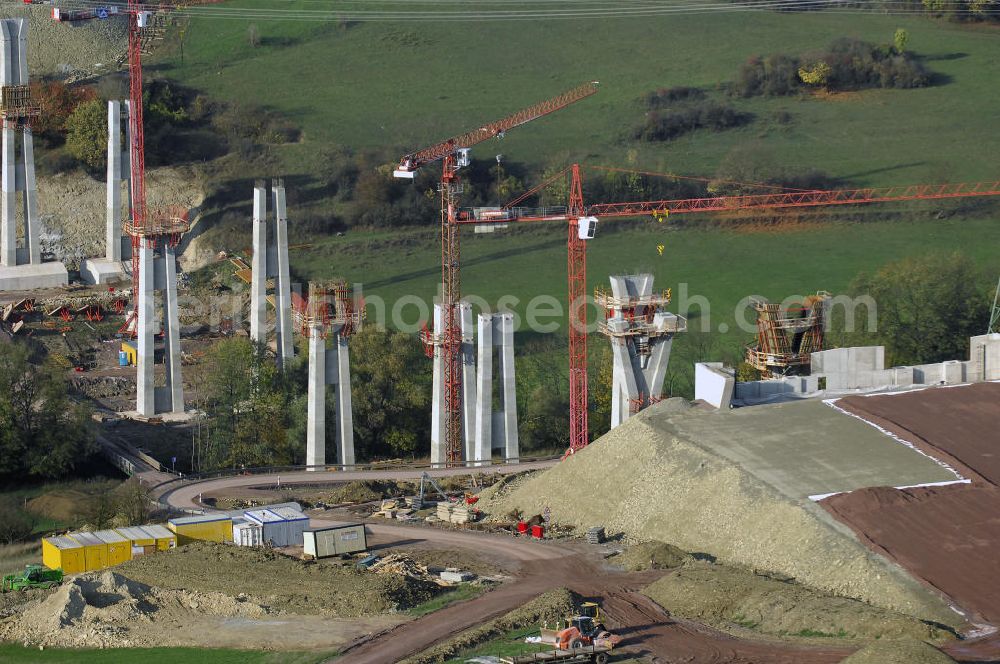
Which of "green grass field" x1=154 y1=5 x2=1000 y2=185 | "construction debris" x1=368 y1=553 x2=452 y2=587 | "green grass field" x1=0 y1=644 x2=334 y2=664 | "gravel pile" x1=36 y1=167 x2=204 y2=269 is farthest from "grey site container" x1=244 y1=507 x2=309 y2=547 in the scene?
"green grass field" x1=154 y1=5 x2=1000 y2=185

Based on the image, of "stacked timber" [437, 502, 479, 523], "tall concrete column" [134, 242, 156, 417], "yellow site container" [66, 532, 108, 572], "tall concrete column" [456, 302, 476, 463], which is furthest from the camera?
"tall concrete column" [134, 242, 156, 417]

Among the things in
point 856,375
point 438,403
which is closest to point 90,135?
point 438,403

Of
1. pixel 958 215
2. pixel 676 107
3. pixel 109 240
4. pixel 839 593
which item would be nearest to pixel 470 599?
pixel 839 593

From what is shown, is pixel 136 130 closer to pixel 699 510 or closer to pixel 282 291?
pixel 282 291

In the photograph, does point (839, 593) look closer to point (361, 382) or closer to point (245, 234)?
point (361, 382)

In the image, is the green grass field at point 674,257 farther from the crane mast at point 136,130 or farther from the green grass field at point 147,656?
the green grass field at point 147,656

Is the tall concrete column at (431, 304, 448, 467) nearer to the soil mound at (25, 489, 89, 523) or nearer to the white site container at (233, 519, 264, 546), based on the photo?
the soil mound at (25, 489, 89, 523)
